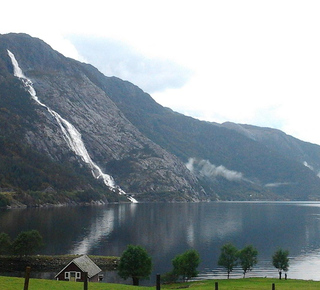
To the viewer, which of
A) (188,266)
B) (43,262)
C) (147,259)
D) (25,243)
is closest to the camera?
(147,259)

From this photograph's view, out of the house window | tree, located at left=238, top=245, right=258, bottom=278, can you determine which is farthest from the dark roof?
tree, located at left=238, top=245, right=258, bottom=278

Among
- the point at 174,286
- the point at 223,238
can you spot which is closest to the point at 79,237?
the point at 223,238

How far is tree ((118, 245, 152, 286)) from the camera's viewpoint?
72125 mm

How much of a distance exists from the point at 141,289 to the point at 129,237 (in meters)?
79.4

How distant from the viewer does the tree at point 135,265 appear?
7212 centimetres

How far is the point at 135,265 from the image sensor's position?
7300 centimetres

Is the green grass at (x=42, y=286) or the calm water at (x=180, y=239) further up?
the green grass at (x=42, y=286)

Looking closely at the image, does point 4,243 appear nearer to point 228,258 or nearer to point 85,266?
point 85,266

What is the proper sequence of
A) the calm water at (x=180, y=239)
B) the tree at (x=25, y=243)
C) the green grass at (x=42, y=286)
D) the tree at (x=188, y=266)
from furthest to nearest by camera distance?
1. the calm water at (x=180, y=239)
2. the tree at (x=25, y=243)
3. the tree at (x=188, y=266)
4. the green grass at (x=42, y=286)

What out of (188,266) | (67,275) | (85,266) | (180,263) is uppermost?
(85,266)

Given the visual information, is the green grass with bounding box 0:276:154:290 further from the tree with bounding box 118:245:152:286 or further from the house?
the tree with bounding box 118:245:152:286

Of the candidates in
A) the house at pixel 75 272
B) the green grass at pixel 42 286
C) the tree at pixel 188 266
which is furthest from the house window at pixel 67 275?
the tree at pixel 188 266

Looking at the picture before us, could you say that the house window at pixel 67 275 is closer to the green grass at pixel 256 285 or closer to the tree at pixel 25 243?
the green grass at pixel 256 285

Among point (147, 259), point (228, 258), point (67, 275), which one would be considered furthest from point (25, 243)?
point (228, 258)
